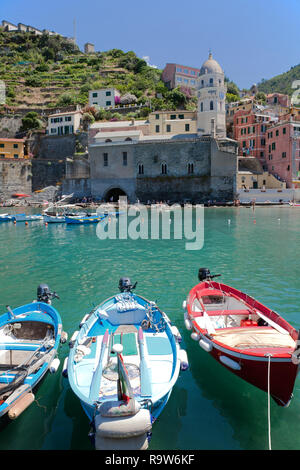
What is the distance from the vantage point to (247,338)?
22.1ft

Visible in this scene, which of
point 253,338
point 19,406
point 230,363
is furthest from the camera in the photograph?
point 253,338

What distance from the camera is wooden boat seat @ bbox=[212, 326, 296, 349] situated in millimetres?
6320

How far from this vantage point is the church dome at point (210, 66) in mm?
51625

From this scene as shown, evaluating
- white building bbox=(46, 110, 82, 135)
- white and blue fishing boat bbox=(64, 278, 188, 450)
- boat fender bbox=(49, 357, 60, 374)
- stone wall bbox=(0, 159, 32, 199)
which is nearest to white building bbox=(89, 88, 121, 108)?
white building bbox=(46, 110, 82, 135)

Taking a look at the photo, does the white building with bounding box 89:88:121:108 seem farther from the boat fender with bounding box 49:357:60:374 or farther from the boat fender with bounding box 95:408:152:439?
the boat fender with bounding box 95:408:152:439

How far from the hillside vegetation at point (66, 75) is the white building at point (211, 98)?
16775mm

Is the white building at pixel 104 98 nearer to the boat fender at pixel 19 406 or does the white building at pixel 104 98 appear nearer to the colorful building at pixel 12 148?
the colorful building at pixel 12 148

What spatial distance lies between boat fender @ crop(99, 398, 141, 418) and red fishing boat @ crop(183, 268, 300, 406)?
2376 mm

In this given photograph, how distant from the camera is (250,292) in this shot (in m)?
12.1

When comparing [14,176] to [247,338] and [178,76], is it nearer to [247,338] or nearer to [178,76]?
[178,76]

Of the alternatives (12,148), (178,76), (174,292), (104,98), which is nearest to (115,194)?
(12,148)

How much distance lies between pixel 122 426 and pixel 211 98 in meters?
56.2

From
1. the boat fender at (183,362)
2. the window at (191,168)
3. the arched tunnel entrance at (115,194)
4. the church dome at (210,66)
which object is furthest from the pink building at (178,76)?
the boat fender at (183,362)
